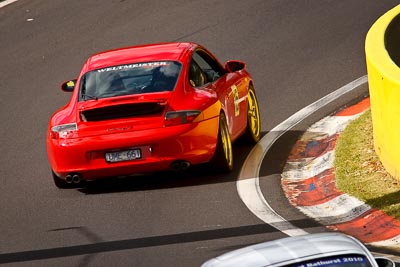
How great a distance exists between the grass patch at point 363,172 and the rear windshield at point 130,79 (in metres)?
2.01

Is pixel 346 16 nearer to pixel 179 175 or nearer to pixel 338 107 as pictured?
pixel 338 107

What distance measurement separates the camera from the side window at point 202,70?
14992mm

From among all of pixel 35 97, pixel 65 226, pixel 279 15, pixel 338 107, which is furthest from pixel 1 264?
pixel 279 15

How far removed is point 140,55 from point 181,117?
53.3 inches

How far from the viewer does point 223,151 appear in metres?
14.3

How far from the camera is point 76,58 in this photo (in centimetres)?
2317

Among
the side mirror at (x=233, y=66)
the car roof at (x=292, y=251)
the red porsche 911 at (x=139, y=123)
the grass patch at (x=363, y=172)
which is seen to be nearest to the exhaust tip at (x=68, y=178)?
the red porsche 911 at (x=139, y=123)

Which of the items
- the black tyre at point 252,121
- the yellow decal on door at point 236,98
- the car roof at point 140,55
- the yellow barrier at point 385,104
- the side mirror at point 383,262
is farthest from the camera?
the black tyre at point 252,121

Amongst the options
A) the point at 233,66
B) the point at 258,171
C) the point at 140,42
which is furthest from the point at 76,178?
the point at 140,42

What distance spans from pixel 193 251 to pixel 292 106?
699 cm

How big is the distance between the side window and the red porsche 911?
3 cm

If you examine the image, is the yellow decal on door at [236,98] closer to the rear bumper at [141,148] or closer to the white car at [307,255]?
the rear bumper at [141,148]

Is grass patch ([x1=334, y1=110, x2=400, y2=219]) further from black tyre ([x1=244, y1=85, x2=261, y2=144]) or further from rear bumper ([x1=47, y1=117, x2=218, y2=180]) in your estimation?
rear bumper ([x1=47, y1=117, x2=218, y2=180])

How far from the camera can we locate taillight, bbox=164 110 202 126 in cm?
1401
